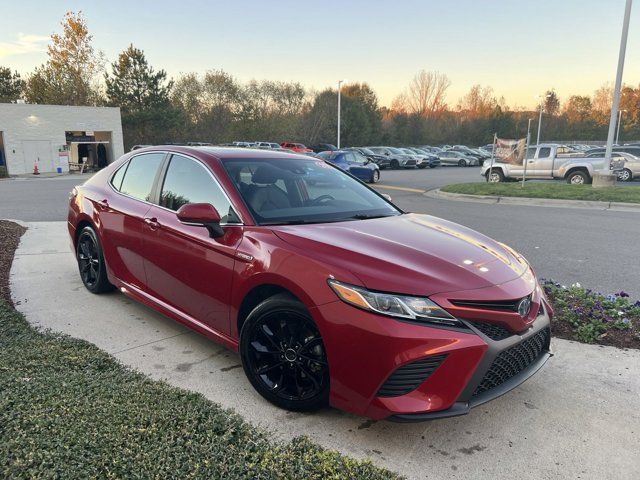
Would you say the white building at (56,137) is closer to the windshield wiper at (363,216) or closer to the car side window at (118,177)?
the car side window at (118,177)

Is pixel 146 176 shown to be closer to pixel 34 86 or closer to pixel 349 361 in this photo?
pixel 349 361

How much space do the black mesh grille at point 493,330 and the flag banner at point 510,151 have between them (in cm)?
1670

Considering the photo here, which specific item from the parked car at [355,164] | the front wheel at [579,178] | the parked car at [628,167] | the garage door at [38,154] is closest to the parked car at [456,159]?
the parked car at [628,167]

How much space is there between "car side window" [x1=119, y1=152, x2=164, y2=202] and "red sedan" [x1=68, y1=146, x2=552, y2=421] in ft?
0.08

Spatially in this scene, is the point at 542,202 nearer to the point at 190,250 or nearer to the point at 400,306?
the point at 190,250

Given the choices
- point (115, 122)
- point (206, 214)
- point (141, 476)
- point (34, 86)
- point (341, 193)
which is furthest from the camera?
point (34, 86)

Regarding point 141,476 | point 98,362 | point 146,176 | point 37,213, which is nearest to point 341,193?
point 146,176

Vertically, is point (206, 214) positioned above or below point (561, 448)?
above

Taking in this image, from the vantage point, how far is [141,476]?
210 centimetres

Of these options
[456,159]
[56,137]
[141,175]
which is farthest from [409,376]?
[456,159]

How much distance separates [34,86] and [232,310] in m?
56.0

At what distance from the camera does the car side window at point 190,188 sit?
135 inches

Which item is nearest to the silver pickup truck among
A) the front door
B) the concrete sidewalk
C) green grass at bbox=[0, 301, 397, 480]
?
the concrete sidewalk

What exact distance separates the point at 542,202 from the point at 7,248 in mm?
13135
